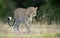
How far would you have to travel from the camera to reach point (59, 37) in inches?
432

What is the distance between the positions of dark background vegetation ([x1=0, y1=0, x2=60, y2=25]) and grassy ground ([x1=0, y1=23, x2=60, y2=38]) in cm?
201

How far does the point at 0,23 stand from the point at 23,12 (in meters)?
2.42

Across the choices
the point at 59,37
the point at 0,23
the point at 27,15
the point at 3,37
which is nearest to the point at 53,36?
the point at 59,37

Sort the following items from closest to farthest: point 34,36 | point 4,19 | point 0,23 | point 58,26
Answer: point 34,36
point 58,26
point 0,23
point 4,19

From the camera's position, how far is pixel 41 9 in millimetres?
17500

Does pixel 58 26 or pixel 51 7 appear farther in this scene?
pixel 51 7

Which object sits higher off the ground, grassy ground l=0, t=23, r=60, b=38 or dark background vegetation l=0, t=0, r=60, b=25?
dark background vegetation l=0, t=0, r=60, b=25

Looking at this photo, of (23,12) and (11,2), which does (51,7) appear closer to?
(11,2)

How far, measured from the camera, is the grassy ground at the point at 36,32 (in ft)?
36.4

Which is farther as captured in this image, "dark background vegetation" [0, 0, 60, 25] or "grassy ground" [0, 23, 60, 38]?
"dark background vegetation" [0, 0, 60, 25]

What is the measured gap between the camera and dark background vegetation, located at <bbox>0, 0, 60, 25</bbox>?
17.0 metres

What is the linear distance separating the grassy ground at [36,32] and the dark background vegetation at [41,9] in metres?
2.01

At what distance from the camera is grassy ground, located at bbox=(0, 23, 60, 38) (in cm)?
1110

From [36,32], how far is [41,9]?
512 centimetres
